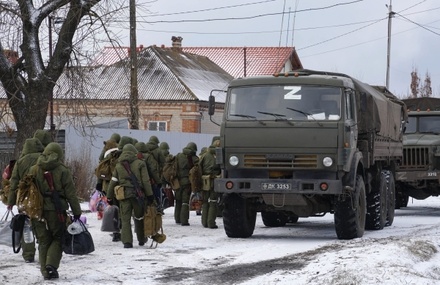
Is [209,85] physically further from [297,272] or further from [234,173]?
[297,272]

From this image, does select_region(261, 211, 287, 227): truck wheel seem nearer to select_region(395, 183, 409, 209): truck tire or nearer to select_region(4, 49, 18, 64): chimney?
select_region(395, 183, 409, 209): truck tire

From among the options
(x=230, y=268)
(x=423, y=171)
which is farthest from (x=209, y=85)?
(x=230, y=268)

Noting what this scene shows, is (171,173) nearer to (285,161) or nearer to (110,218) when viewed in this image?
(285,161)

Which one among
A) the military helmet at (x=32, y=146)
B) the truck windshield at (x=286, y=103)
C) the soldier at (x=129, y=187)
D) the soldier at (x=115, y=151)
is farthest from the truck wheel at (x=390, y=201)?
the military helmet at (x=32, y=146)

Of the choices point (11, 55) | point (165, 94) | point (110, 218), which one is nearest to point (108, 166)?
point (110, 218)

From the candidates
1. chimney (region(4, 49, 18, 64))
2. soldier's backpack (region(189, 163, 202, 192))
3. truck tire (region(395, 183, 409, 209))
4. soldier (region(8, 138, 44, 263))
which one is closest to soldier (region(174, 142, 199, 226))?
soldier's backpack (region(189, 163, 202, 192))

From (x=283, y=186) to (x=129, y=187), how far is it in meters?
2.62

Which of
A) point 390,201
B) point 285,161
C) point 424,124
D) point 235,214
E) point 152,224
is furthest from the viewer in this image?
point 424,124

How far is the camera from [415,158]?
24703 mm

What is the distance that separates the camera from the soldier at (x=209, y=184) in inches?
790

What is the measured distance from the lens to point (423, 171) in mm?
24438

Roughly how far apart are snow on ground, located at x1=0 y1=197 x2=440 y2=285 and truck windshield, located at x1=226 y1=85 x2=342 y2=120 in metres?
2.14

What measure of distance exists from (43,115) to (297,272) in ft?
40.0

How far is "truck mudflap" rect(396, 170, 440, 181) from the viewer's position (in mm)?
24234
